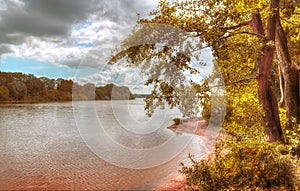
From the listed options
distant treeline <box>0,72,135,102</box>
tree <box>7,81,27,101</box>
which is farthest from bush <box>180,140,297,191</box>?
tree <box>7,81,27,101</box>

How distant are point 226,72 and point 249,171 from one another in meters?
3.20

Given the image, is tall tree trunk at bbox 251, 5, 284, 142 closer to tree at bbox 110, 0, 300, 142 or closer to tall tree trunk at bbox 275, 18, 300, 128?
tree at bbox 110, 0, 300, 142

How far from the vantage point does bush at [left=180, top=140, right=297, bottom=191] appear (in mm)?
4023

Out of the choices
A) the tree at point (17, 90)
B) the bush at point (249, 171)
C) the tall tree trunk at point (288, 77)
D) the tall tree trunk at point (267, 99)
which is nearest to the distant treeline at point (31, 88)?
the tree at point (17, 90)

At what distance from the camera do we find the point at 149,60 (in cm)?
537

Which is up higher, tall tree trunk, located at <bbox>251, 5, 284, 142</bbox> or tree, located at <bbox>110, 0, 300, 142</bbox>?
tree, located at <bbox>110, 0, 300, 142</bbox>

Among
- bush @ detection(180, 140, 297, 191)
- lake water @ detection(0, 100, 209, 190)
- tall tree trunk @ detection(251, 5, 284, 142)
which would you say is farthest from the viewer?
lake water @ detection(0, 100, 209, 190)

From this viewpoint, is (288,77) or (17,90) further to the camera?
(17,90)

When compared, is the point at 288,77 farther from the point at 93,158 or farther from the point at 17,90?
the point at 17,90

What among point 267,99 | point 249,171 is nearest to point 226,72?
point 267,99

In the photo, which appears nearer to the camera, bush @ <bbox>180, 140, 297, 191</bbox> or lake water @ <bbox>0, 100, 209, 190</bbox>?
bush @ <bbox>180, 140, 297, 191</bbox>

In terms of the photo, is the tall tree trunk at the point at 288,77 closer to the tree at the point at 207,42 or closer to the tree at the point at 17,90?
the tree at the point at 207,42

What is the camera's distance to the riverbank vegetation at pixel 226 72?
421 centimetres

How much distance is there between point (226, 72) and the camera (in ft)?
21.6
